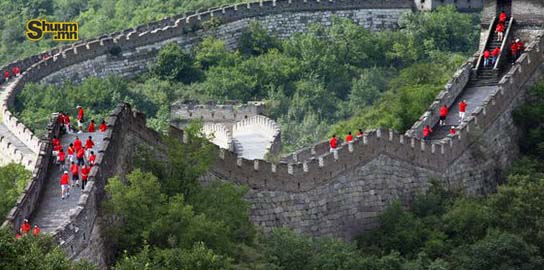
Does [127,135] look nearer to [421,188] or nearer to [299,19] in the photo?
[421,188]

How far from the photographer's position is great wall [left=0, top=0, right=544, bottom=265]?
50.2 metres

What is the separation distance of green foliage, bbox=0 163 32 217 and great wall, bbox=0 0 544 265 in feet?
1.59

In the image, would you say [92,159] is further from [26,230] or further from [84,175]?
[26,230]

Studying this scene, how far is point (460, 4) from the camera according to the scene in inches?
3634

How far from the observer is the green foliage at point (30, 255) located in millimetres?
40906

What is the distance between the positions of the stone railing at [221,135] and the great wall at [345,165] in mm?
6140

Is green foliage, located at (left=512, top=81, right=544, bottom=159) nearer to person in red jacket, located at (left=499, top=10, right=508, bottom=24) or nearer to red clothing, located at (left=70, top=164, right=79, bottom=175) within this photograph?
person in red jacket, located at (left=499, top=10, right=508, bottom=24)

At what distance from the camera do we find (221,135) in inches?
2960

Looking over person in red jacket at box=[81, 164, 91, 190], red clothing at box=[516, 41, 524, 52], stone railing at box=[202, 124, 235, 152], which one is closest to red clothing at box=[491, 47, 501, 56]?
red clothing at box=[516, 41, 524, 52]

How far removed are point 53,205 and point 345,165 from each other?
1055 centimetres

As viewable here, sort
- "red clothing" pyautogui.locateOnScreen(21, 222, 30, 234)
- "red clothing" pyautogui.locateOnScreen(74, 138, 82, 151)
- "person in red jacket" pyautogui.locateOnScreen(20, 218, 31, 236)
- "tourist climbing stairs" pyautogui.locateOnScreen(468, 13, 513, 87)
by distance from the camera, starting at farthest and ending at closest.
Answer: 1. "tourist climbing stairs" pyautogui.locateOnScreen(468, 13, 513, 87)
2. "red clothing" pyautogui.locateOnScreen(74, 138, 82, 151)
3. "red clothing" pyautogui.locateOnScreen(21, 222, 30, 234)
4. "person in red jacket" pyautogui.locateOnScreen(20, 218, 31, 236)

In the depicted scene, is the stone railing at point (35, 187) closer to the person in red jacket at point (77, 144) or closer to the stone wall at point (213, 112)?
the person in red jacket at point (77, 144)

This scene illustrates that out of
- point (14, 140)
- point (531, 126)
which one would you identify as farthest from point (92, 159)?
point (531, 126)

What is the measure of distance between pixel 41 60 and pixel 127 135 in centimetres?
3234
